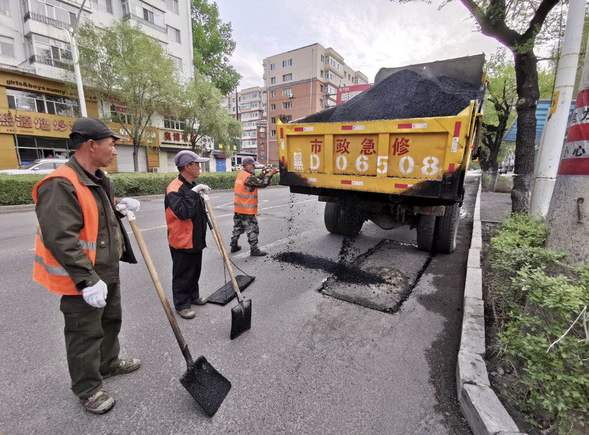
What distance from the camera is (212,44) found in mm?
25406

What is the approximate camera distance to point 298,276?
12.7ft

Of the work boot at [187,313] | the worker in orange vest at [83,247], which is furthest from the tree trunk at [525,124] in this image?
the worker in orange vest at [83,247]

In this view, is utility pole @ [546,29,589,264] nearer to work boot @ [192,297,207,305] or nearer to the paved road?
the paved road

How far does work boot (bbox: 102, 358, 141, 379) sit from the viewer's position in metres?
2.06

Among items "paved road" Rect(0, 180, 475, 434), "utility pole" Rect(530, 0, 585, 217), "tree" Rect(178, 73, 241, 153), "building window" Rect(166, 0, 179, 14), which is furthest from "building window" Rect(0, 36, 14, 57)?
"utility pole" Rect(530, 0, 585, 217)

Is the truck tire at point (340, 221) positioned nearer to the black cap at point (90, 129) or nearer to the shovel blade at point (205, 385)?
the shovel blade at point (205, 385)

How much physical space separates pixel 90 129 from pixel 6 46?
2195cm

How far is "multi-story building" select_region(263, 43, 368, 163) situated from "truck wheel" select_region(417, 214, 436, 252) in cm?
3881

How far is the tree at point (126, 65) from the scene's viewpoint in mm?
14531

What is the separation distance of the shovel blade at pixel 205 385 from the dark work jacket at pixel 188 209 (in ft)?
3.92

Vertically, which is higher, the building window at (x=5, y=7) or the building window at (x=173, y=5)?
the building window at (x=173, y=5)

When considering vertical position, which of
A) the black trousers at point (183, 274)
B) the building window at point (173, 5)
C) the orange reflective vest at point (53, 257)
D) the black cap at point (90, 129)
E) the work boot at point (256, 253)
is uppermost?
the building window at point (173, 5)

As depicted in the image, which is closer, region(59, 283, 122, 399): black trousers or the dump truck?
region(59, 283, 122, 399): black trousers

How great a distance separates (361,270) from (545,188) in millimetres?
2929
